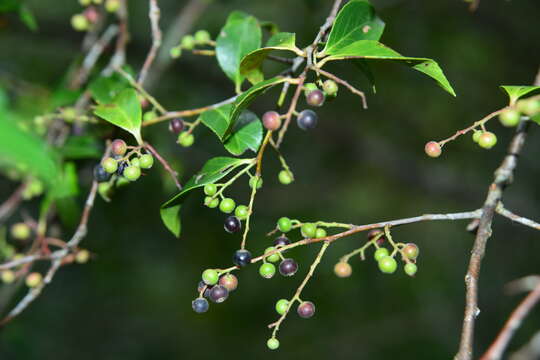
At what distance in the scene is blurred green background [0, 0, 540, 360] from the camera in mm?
4371

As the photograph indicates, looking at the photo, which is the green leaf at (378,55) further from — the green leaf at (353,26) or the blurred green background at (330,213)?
the blurred green background at (330,213)

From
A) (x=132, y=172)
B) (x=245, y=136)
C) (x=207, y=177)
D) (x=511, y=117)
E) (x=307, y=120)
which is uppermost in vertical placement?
(x=511, y=117)

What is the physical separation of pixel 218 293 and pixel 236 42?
79 cm

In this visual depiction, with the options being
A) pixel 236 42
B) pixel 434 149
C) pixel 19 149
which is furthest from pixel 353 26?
pixel 19 149

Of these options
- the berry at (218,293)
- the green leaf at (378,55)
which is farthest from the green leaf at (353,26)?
the berry at (218,293)

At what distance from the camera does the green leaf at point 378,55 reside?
1206 millimetres

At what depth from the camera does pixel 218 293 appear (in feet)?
4.73

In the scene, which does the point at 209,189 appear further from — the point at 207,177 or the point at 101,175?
the point at 101,175

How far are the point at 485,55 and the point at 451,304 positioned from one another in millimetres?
2148

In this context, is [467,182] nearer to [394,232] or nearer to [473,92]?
[473,92]

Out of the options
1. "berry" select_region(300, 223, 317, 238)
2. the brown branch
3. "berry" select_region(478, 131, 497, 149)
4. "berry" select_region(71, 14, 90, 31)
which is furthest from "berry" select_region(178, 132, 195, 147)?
the brown branch

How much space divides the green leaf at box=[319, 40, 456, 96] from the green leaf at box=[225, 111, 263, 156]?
11.2 inches

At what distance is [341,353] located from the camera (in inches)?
222

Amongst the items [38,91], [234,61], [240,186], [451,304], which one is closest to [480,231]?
[234,61]
